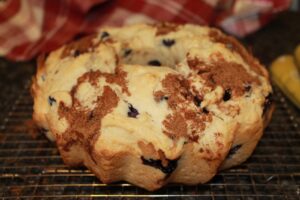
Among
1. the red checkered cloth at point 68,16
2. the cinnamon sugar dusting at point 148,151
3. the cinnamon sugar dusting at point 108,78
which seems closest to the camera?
the cinnamon sugar dusting at point 148,151

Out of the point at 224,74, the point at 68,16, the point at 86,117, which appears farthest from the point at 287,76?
the point at 68,16

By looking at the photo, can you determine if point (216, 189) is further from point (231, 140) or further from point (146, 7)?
point (146, 7)

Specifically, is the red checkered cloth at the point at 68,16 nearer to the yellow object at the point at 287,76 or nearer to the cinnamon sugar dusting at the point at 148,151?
the yellow object at the point at 287,76

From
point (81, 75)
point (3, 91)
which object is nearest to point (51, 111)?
point (81, 75)

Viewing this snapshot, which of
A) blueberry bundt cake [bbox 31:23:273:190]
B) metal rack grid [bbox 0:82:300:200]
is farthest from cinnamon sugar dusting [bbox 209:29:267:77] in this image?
metal rack grid [bbox 0:82:300:200]

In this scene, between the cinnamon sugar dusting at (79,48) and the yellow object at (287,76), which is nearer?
the cinnamon sugar dusting at (79,48)

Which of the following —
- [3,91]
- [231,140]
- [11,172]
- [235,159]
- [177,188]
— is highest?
[231,140]

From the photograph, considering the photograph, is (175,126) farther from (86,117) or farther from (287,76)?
(287,76)

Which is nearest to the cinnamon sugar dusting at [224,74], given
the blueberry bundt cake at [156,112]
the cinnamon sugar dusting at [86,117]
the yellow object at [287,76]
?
the blueberry bundt cake at [156,112]
